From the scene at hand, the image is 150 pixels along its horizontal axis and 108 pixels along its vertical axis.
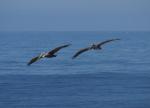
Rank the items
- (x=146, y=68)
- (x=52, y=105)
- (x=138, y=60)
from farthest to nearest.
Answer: (x=138, y=60) < (x=146, y=68) < (x=52, y=105)

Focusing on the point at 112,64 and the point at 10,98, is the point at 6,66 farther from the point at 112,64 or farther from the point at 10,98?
the point at 10,98

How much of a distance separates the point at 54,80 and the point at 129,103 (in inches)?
1189

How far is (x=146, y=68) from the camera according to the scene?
159 metres

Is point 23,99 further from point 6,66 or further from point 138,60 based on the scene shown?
point 138,60

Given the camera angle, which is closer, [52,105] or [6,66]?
[52,105]

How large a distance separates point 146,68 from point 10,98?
5276 cm

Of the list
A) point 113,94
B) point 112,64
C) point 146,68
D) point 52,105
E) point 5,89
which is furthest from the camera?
point 112,64

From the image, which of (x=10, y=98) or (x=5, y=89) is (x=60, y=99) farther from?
(x=5, y=89)

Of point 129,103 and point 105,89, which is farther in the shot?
point 105,89

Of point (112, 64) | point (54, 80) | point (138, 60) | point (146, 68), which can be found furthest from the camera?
point (138, 60)

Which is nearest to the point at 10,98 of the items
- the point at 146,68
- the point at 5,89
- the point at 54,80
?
the point at 5,89

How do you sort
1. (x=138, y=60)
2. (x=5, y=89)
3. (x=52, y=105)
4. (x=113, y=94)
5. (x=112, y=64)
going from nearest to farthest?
(x=52, y=105) → (x=113, y=94) → (x=5, y=89) → (x=112, y=64) → (x=138, y=60)

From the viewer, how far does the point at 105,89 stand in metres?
120

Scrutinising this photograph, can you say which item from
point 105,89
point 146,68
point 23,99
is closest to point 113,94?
point 105,89
